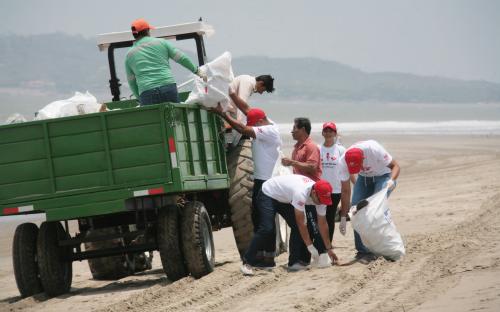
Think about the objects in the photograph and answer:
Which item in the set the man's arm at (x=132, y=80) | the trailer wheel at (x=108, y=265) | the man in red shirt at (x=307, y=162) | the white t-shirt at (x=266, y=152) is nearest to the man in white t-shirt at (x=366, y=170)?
the man in red shirt at (x=307, y=162)

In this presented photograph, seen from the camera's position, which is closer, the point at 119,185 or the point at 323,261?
the point at 119,185

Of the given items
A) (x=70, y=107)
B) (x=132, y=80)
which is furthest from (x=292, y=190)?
(x=70, y=107)

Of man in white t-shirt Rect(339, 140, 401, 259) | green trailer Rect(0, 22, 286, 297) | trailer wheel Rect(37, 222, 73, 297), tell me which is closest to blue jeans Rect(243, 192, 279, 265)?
green trailer Rect(0, 22, 286, 297)

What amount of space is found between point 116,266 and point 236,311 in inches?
164

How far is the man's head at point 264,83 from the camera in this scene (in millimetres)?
12195

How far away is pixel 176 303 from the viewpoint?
9.70 meters

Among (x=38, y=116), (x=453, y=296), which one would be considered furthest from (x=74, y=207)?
(x=453, y=296)

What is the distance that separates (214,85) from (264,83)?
878 mm

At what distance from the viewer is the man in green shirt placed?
37.0 ft

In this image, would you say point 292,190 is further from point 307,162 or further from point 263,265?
point 263,265

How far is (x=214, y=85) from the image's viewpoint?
37.8 ft

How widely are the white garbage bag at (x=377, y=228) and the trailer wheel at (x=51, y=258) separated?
306cm

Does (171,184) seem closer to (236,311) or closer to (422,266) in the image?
(236,311)

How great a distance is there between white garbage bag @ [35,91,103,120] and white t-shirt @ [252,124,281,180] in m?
1.82
